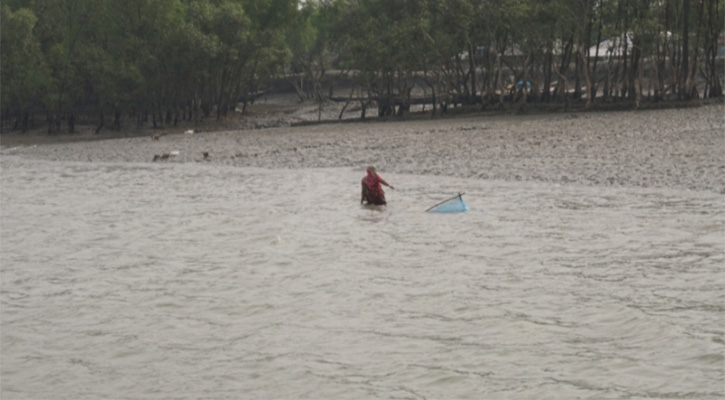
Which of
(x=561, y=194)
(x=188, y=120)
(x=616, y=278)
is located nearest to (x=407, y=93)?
(x=188, y=120)

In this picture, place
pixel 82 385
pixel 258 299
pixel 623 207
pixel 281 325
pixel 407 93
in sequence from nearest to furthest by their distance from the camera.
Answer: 1. pixel 82 385
2. pixel 281 325
3. pixel 258 299
4. pixel 623 207
5. pixel 407 93

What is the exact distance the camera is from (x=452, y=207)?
2378 cm

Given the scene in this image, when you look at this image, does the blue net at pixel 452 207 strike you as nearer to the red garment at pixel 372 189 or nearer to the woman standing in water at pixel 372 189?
the woman standing in water at pixel 372 189

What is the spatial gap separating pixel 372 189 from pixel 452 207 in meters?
2.17

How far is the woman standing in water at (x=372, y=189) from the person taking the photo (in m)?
24.6

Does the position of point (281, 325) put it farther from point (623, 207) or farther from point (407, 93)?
point (407, 93)

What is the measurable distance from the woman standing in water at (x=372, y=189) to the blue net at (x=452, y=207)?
1331mm

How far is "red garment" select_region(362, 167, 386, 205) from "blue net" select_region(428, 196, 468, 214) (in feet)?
5.16

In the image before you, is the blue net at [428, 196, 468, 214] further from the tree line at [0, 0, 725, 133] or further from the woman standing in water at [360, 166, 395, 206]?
the tree line at [0, 0, 725, 133]

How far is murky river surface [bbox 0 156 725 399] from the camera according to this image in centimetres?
1195

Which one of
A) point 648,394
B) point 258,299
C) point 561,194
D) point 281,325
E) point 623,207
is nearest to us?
point 648,394

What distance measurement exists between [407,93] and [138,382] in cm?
5117

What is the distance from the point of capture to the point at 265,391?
38.2 feet

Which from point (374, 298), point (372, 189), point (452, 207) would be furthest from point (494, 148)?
point (374, 298)
